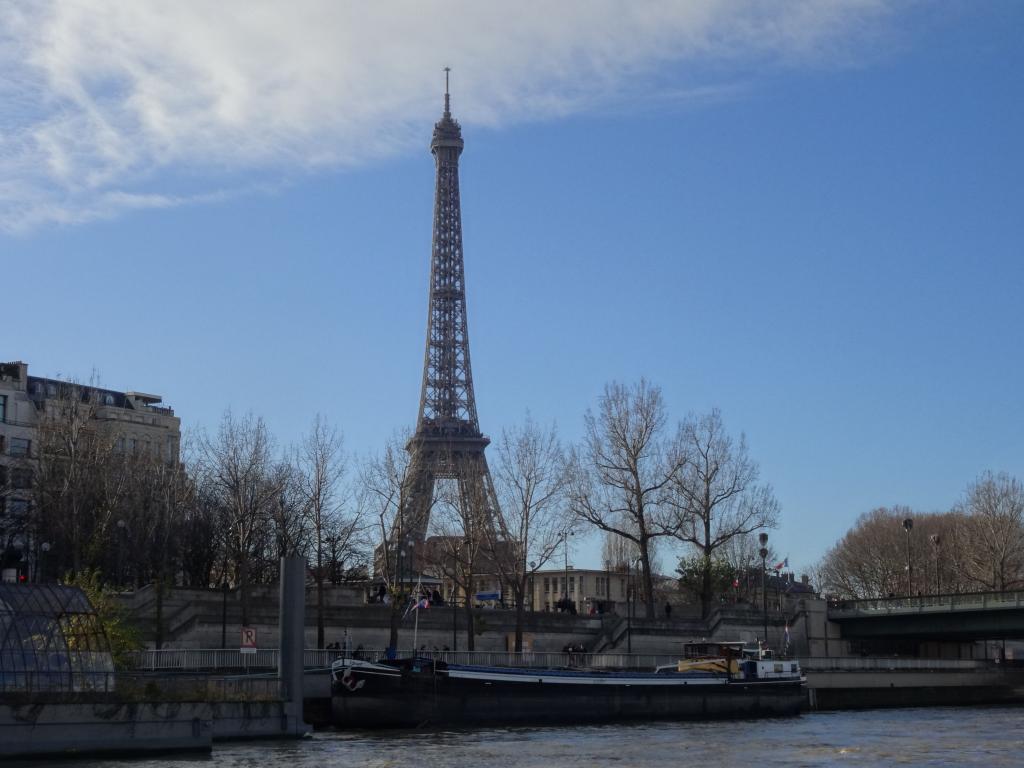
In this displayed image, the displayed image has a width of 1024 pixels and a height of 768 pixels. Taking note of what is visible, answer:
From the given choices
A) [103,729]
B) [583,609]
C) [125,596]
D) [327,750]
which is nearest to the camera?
[103,729]

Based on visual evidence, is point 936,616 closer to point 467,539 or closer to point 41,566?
point 467,539

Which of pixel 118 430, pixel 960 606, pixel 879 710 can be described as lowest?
pixel 879 710

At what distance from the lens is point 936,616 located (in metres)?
83.2

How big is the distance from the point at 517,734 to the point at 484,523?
26.7 m

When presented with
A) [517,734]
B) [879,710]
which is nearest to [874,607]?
[879,710]

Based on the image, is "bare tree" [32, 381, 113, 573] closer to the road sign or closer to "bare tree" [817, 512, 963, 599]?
the road sign

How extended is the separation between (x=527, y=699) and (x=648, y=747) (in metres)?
10.7

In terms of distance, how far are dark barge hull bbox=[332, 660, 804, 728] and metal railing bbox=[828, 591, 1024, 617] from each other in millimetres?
19381

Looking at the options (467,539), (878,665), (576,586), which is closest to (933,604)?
(878,665)

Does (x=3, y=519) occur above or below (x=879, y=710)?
above

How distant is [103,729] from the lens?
38406 millimetres

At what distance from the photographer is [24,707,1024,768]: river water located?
39750 millimetres

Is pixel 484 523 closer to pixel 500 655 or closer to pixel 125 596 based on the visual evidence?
pixel 500 655

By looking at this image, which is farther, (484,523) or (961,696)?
(961,696)
